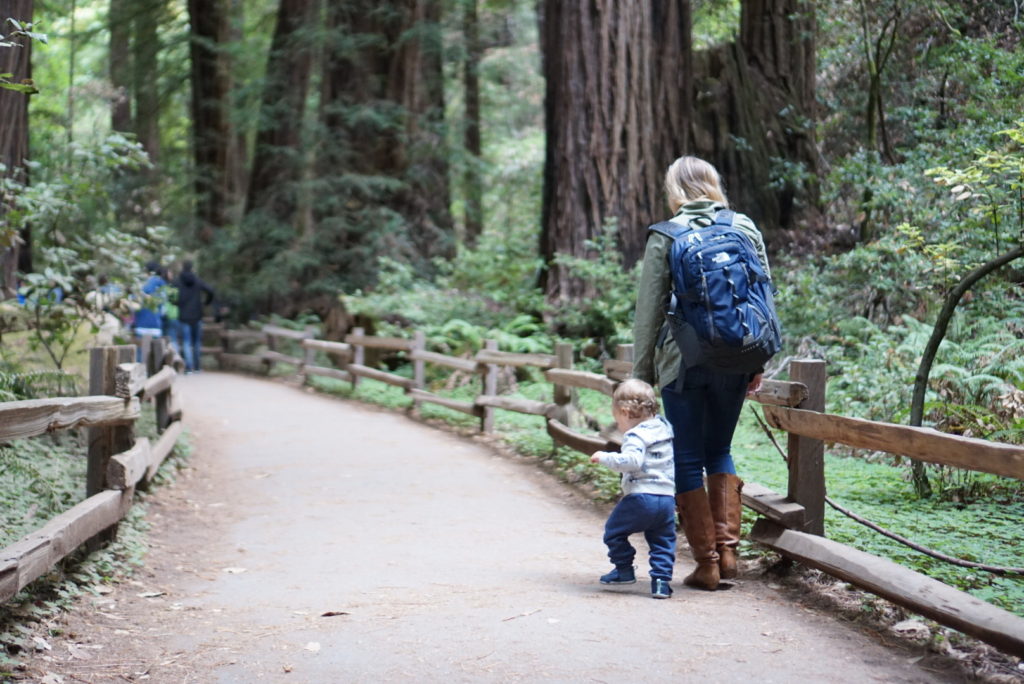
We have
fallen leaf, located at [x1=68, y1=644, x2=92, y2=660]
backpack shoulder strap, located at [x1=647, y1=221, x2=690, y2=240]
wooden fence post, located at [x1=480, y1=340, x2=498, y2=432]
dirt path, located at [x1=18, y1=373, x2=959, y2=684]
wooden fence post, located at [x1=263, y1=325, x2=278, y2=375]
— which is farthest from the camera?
wooden fence post, located at [x1=263, y1=325, x2=278, y2=375]

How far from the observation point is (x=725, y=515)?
16.7ft

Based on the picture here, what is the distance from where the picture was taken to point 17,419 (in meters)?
4.61

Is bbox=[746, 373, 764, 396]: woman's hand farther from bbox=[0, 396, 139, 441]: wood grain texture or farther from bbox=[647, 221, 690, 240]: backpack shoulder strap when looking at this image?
bbox=[0, 396, 139, 441]: wood grain texture

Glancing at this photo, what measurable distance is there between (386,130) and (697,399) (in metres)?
17.6

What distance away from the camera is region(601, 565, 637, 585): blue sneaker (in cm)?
516

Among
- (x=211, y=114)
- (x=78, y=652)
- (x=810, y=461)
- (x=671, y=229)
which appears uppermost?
(x=211, y=114)

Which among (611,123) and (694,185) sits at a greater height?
(611,123)

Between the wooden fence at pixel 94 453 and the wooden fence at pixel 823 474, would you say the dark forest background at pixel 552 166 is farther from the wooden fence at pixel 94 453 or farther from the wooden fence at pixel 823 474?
the wooden fence at pixel 94 453

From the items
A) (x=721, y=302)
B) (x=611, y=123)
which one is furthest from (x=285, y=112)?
(x=721, y=302)

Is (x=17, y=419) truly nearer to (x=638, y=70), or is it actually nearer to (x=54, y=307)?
(x=54, y=307)

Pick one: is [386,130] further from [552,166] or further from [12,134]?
[12,134]

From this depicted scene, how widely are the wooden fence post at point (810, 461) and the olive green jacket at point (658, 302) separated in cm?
59

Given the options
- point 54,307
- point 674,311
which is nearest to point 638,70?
point 54,307

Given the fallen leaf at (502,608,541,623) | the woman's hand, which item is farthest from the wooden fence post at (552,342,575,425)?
the fallen leaf at (502,608,541,623)
